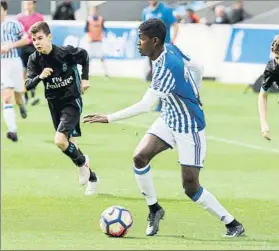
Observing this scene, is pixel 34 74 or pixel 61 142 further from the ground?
pixel 34 74

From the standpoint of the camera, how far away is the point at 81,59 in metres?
12.6

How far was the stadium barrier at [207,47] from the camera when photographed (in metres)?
26.8

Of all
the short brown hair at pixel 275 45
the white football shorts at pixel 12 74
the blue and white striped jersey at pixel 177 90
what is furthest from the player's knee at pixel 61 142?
the white football shorts at pixel 12 74

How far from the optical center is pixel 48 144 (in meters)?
17.2

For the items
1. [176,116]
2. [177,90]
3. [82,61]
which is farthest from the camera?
[82,61]

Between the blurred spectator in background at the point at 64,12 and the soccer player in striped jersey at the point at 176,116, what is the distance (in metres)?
22.5

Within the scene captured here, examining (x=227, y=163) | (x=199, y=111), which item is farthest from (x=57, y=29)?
(x=199, y=111)

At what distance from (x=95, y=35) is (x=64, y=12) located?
2.98 meters

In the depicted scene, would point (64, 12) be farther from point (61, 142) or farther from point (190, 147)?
point (190, 147)

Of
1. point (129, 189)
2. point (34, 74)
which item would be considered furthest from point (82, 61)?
point (129, 189)

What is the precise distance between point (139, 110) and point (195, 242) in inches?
50.2

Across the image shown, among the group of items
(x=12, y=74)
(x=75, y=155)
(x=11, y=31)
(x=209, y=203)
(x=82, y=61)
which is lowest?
(x=12, y=74)

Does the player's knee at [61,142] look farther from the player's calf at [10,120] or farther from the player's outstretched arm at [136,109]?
the player's calf at [10,120]

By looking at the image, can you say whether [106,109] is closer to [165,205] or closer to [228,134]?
[228,134]
